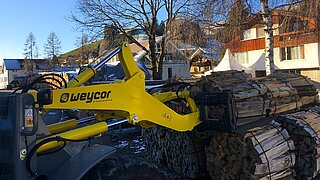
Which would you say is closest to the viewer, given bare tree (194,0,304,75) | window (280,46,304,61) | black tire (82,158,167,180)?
black tire (82,158,167,180)

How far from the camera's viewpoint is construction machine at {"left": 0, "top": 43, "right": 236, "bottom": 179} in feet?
8.60

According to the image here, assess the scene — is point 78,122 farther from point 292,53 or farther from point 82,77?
point 292,53

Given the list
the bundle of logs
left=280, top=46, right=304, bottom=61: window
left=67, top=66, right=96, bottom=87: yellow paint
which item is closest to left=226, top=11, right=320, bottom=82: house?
left=280, top=46, right=304, bottom=61: window

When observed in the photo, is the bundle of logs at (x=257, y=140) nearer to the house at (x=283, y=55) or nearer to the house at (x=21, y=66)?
the house at (x=283, y=55)

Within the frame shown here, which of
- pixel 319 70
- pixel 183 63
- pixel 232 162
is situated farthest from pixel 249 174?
pixel 183 63

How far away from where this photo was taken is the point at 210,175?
5.56m

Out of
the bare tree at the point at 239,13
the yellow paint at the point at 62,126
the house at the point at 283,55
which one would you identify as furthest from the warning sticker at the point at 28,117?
the house at the point at 283,55

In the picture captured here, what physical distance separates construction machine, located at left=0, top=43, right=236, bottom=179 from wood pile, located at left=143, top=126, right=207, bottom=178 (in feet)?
4.74

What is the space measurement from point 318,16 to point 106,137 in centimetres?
1083

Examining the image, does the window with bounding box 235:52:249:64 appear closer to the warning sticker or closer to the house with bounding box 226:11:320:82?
the house with bounding box 226:11:320:82

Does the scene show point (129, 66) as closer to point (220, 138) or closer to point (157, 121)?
point (157, 121)

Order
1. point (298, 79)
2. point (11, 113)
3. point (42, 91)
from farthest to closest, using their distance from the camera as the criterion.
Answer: point (298, 79), point (42, 91), point (11, 113)

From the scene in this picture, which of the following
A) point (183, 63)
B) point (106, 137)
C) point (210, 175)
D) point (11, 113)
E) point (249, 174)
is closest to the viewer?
point (11, 113)

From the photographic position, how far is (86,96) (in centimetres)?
316
